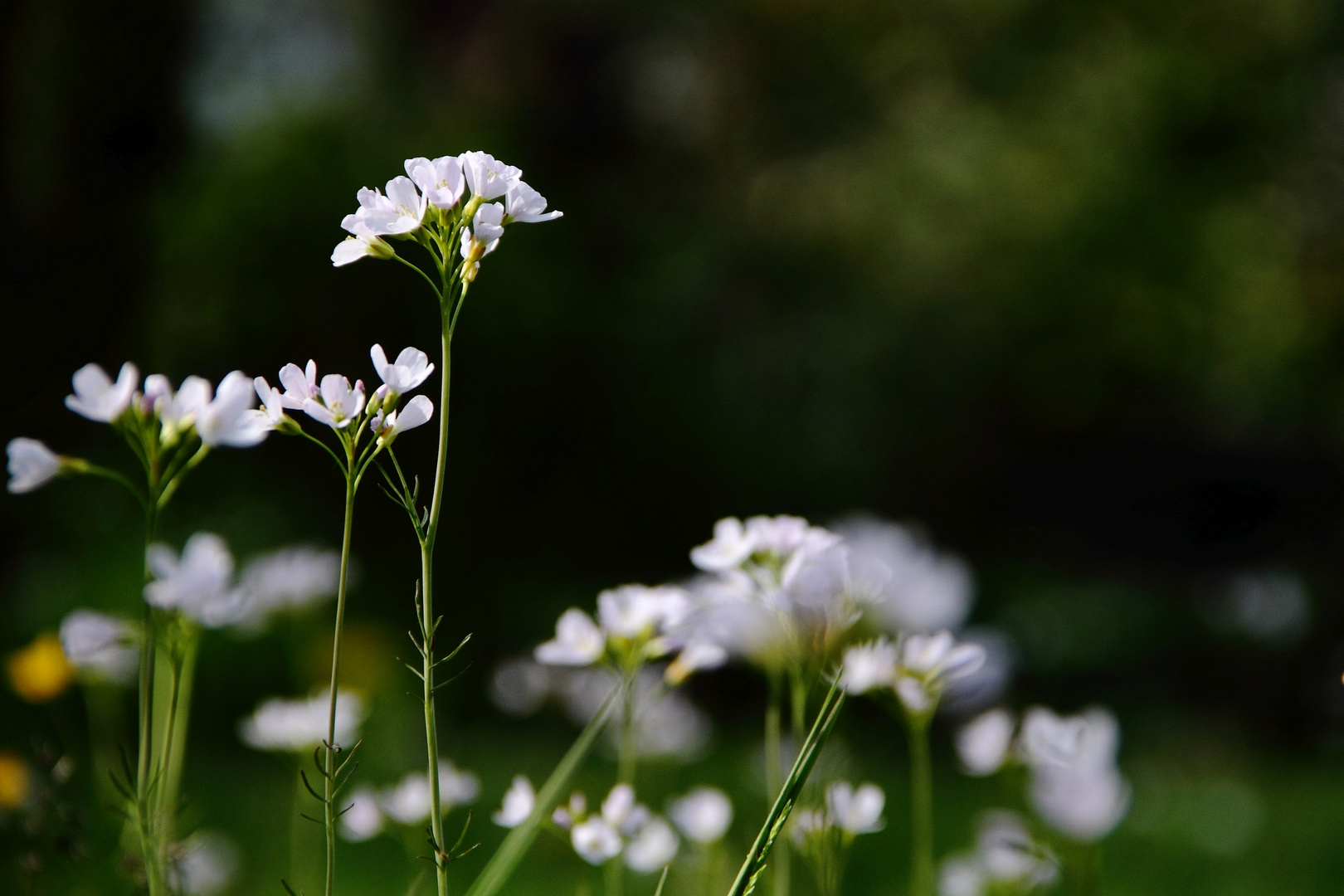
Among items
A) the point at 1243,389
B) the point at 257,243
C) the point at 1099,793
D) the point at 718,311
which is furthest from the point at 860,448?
the point at 1099,793

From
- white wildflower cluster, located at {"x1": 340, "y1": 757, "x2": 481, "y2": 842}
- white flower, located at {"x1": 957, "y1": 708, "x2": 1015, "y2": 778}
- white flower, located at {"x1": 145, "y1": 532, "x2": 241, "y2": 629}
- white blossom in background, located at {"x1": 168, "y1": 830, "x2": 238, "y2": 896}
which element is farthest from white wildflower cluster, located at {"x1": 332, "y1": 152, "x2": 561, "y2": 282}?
white blossom in background, located at {"x1": 168, "y1": 830, "x2": 238, "y2": 896}

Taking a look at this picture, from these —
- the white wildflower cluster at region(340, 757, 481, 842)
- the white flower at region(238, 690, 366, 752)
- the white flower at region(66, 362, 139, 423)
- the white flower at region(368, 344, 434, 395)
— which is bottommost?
the white wildflower cluster at region(340, 757, 481, 842)

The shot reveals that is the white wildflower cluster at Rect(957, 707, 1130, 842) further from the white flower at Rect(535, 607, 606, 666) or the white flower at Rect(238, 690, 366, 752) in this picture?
the white flower at Rect(238, 690, 366, 752)

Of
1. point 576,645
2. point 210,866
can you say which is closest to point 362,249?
point 576,645

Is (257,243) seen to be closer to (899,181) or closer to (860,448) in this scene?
(860,448)

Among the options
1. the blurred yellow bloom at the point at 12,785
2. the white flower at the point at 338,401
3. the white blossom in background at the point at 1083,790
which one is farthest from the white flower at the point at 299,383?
the blurred yellow bloom at the point at 12,785

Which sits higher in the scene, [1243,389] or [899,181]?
[899,181]

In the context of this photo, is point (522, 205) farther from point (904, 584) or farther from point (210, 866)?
point (210, 866)
